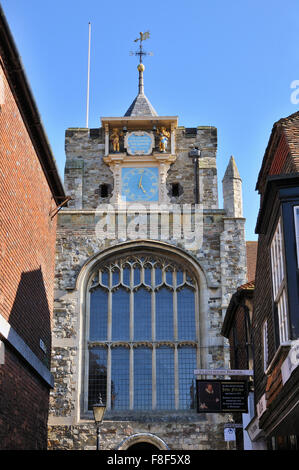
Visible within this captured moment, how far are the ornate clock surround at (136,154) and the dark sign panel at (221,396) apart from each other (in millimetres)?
9578

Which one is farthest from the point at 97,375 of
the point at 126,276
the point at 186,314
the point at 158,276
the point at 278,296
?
the point at 278,296

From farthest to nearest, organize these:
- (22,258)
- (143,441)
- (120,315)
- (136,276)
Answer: (136,276)
(120,315)
(143,441)
(22,258)

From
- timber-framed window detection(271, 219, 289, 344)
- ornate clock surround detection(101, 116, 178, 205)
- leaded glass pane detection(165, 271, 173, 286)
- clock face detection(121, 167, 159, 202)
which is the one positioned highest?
ornate clock surround detection(101, 116, 178, 205)

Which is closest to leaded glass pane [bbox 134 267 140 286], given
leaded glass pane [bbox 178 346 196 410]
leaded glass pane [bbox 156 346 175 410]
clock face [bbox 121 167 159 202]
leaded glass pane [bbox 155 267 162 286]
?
leaded glass pane [bbox 155 267 162 286]

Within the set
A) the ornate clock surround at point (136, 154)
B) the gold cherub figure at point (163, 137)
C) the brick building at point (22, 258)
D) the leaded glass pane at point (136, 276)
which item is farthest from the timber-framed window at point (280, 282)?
the gold cherub figure at point (163, 137)

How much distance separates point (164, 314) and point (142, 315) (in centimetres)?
64

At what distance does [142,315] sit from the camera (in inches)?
814

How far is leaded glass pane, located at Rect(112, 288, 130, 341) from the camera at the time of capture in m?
20.5

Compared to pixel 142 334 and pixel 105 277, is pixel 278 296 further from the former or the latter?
pixel 105 277

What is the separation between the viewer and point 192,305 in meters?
20.8

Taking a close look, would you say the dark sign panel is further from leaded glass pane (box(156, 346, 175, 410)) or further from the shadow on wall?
leaded glass pane (box(156, 346, 175, 410))

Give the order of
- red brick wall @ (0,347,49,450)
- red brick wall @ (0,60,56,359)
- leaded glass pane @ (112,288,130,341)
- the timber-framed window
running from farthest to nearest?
leaded glass pane @ (112,288,130,341) → red brick wall @ (0,60,56,359) → red brick wall @ (0,347,49,450) → the timber-framed window

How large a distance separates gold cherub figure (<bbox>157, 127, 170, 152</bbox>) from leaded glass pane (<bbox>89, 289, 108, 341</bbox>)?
5658 millimetres

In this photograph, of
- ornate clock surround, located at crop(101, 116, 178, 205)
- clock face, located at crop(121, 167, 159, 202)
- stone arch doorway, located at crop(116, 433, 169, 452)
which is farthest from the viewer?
ornate clock surround, located at crop(101, 116, 178, 205)
